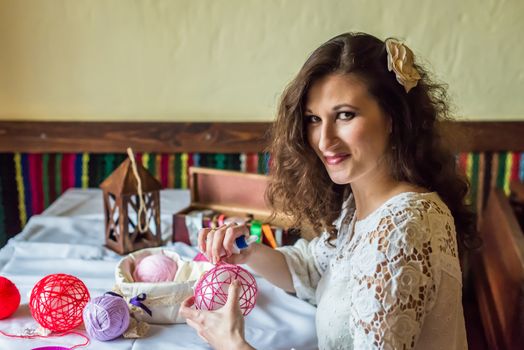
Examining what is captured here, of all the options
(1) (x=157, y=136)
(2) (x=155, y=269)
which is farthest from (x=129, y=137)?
(2) (x=155, y=269)

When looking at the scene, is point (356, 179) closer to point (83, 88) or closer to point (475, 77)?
point (475, 77)

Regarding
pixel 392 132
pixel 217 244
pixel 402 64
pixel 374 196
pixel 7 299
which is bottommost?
pixel 7 299

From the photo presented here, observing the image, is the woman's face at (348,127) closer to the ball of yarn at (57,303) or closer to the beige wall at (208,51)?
the ball of yarn at (57,303)

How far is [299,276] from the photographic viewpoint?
1.19 metres

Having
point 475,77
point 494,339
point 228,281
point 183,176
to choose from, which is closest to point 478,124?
point 475,77

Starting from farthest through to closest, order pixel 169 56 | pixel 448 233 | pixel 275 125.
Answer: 1. pixel 169 56
2. pixel 275 125
3. pixel 448 233

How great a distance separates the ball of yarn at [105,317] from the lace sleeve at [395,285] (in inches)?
16.5

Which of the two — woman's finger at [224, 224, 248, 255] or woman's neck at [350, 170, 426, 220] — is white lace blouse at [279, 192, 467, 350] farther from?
woman's finger at [224, 224, 248, 255]

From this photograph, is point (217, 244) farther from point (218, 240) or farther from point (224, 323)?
point (224, 323)

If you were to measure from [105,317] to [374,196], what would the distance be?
0.53 metres

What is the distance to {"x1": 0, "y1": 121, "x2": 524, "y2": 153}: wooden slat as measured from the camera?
200 centimetres

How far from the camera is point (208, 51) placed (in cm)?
197

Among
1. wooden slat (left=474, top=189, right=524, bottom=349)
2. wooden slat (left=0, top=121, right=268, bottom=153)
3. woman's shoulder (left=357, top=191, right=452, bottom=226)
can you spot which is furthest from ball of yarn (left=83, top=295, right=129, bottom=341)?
wooden slat (left=0, top=121, right=268, bottom=153)

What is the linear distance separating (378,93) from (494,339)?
3.31 ft
